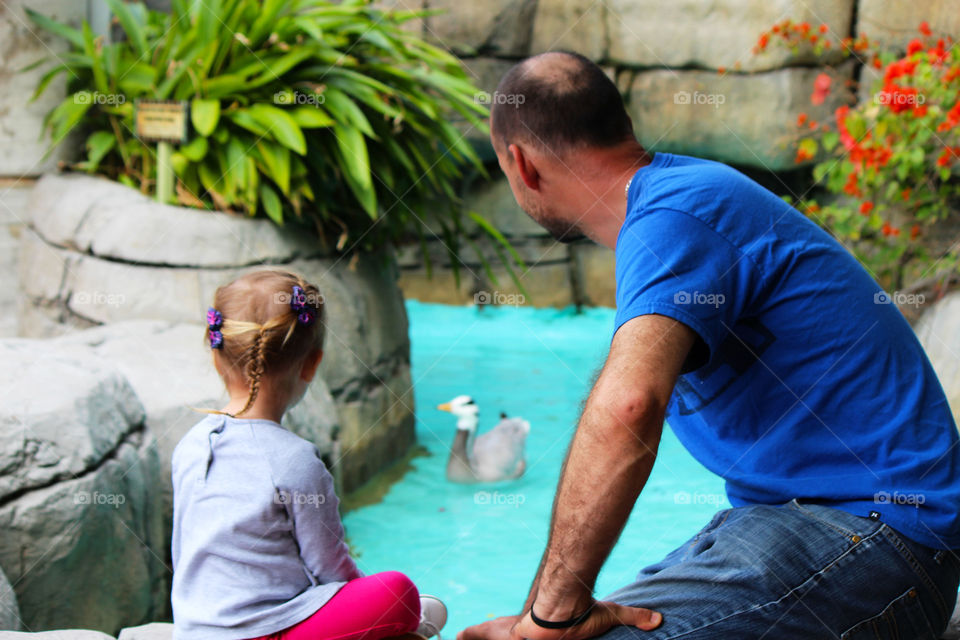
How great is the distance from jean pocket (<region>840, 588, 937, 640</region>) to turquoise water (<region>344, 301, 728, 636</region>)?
0.97m

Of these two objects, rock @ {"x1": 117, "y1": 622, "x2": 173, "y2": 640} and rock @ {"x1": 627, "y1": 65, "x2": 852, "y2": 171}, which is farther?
rock @ {"x1": 627, "y1": 65, "x2": 852, "y2": 171}

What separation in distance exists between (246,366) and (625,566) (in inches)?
99.2

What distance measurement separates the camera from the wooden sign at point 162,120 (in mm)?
4148

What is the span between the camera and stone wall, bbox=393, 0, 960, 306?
301 inches

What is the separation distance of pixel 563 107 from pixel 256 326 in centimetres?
71

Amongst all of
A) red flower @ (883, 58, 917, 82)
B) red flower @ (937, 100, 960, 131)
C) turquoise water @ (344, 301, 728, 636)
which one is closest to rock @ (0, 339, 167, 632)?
turquoise water @ (344, 301, 728, 636)

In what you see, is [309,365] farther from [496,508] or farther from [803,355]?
[496,508]

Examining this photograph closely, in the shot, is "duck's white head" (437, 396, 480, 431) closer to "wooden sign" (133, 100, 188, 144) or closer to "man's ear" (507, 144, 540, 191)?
"wooden sign" (133, 100, 188, 144)

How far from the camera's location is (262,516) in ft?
5.17

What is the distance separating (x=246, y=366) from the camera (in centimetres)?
166

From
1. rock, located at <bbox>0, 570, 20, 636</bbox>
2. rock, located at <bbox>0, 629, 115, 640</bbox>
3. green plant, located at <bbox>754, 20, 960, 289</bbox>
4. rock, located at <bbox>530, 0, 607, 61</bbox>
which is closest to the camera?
rock, located at <bbox>0, 629, 115, 640</bbox>

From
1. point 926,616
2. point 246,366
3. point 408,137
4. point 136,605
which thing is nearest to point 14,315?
point 408,137

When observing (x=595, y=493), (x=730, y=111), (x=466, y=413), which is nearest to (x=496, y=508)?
(x=466, y=413)

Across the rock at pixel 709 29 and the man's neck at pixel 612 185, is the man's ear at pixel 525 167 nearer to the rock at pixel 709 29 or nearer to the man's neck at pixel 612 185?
the man's neck at pixel 612 185
